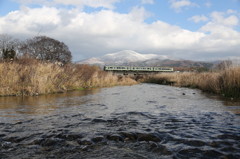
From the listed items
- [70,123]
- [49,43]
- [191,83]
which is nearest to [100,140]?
[70,123]

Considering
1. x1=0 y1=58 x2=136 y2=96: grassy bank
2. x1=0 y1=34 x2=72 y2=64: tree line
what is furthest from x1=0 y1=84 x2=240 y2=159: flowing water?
x1=0 y1=34 x2=72 y2=64: tree line

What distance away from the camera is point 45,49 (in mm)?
38625

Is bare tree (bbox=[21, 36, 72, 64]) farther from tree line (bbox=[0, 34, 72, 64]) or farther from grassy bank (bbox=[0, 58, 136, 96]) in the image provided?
grassy bank (bbox=[0, 58, 136, 96])

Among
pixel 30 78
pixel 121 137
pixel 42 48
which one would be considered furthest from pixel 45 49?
pixel 121 137

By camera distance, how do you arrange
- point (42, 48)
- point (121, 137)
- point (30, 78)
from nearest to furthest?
point (121, 137), point (30, 78), point (42, 48)

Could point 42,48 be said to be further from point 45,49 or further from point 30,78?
point 30,78

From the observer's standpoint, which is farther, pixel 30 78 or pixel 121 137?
pixel 30 78

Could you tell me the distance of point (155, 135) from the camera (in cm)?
503

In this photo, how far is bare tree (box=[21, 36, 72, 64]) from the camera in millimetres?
38438

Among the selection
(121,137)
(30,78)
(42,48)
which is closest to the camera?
(121,137)

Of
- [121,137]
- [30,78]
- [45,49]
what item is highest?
[45,49]

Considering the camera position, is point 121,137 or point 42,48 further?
point 42,48

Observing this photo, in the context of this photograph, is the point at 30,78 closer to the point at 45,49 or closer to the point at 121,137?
the point at 121,137

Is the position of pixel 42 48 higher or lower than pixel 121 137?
higher
